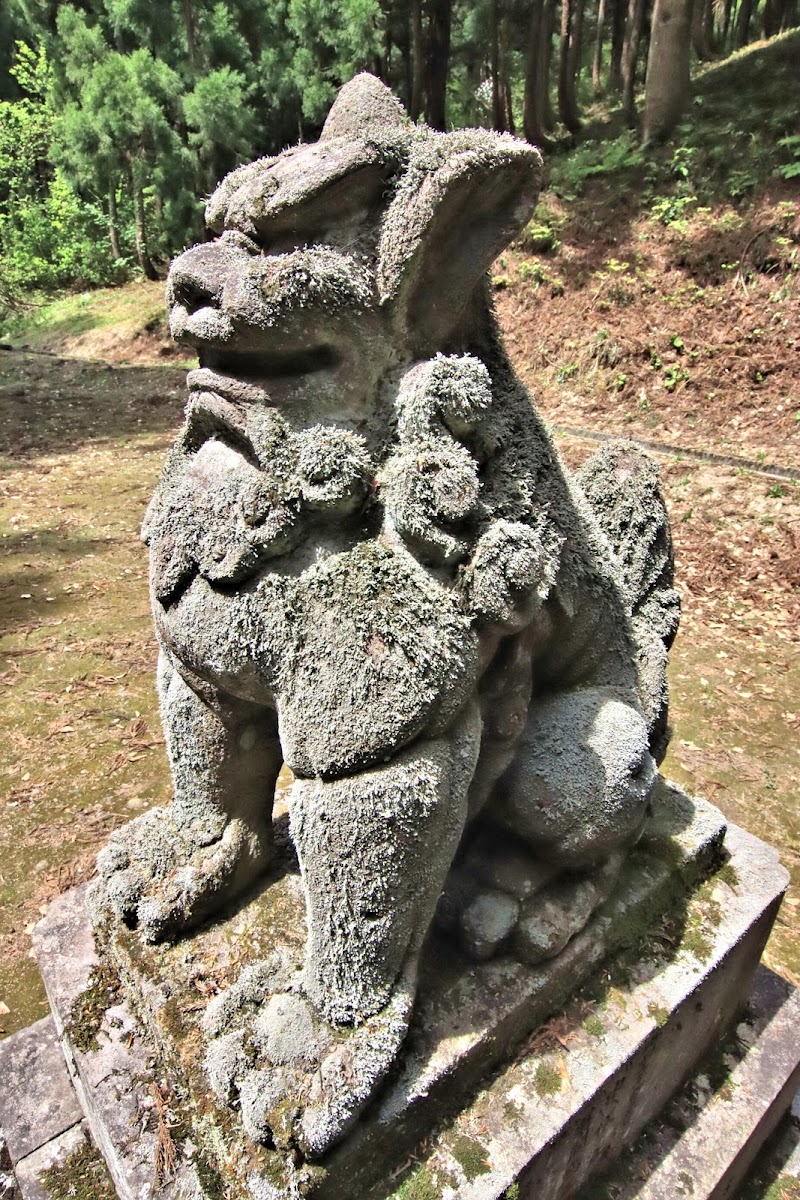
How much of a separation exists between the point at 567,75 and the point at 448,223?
14.9 metres

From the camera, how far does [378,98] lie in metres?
1.39

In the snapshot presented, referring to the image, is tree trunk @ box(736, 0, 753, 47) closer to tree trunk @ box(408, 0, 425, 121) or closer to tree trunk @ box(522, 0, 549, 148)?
tree trunk @ box(522, 0, 549, 148)

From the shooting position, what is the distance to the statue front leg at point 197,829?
167 centimetres

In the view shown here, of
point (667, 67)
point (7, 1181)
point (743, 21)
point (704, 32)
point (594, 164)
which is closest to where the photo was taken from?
point (7, 1181)

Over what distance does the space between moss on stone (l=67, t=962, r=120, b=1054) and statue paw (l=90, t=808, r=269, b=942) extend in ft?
0.50

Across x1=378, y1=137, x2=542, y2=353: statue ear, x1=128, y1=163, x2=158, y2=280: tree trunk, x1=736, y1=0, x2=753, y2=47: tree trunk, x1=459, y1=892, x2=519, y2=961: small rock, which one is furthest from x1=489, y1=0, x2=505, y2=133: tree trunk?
x1=459, y1=892, x2=519, y2=961: small rock

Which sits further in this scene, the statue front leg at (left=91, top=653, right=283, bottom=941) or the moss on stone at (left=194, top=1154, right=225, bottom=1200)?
the statue front leg at (left=91, top=653, right=283, bottom=941)

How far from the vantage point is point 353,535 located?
4.69 ft

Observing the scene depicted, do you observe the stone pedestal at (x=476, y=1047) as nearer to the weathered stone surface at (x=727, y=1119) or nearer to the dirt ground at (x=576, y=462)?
the weathered stone surface at (x=727, y=1119)

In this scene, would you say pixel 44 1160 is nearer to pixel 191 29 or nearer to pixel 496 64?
pixel 496 64

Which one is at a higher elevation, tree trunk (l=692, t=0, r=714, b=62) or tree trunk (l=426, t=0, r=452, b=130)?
tree trunk (l=692, t=0, r=714, b=62)

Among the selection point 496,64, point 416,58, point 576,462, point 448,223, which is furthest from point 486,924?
point 496,64

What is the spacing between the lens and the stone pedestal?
1415 millimetres

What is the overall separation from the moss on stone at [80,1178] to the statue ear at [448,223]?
6.15ft
